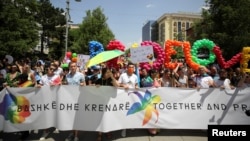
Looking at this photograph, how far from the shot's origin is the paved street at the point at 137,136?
23.3ft

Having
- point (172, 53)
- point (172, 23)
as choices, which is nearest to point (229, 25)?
point (172, 53)

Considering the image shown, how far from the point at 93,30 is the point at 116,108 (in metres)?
28.0

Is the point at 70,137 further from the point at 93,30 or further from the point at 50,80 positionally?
the point at 93,30

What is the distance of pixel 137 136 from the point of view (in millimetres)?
7262

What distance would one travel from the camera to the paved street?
23.3 feet

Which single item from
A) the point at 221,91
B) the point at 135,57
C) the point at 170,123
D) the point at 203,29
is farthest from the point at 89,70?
the point at 203,29

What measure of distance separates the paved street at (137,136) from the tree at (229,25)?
21.3 meters

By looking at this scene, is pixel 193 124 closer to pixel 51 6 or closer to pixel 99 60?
pixel 99 60

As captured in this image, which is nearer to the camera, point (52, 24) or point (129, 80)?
point (129, 80)

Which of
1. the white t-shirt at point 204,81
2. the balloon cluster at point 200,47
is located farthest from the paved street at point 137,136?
the balloon cluster at point 200,47

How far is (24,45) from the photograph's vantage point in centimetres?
3250

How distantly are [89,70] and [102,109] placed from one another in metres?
2.53

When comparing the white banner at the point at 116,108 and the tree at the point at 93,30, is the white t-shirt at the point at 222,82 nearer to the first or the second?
the white banner at the point at 116,108

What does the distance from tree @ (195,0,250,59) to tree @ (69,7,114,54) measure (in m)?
11.3
